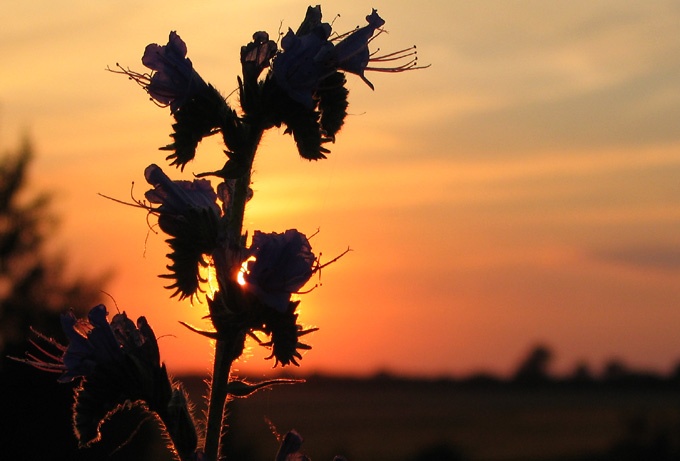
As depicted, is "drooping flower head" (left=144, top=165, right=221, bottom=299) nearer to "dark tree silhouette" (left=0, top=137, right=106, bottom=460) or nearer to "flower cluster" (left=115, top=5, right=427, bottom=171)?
"flower cluster" (left=115, top=5, right=427, bottom=171)

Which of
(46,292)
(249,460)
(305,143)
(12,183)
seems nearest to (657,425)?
(249,460)

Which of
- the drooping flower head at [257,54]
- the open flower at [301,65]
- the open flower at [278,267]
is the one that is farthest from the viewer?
the drooping flower head at [257,54]

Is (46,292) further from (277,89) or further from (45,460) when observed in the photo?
(277,89)

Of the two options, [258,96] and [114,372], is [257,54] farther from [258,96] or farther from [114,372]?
[114,372]

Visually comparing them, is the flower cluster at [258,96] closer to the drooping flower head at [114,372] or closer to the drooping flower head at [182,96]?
the drooping flower head at [182,96]

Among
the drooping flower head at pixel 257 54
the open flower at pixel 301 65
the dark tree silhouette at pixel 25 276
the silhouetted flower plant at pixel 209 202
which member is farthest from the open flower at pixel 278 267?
the dark tree silhouette at pixel 25 276

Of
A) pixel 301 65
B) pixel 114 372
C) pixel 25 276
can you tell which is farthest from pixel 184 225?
pixel 25 276

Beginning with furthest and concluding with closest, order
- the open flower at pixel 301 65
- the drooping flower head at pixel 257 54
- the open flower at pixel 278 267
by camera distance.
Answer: the drooping flower head at pixel 257 54 → the open flower at pixel 301 65 → the open flower at pixel 278 267
